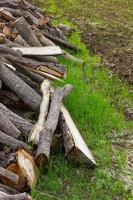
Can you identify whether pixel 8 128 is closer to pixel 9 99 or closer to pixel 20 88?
pixel 9 99

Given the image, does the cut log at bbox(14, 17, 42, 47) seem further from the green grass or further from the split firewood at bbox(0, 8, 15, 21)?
the split firewood at bbox(0, 8, 15, 21)

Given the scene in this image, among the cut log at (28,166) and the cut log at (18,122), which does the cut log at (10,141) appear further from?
the cut log at (18,122)

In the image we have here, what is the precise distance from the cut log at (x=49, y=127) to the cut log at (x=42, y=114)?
74mm

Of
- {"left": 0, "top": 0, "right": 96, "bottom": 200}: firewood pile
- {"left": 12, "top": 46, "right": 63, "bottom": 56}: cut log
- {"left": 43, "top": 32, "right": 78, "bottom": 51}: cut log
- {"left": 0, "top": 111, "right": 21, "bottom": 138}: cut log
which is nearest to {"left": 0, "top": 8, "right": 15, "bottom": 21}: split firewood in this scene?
{"left": 0, "top": 0, "right": 96, "bottom": 200}: firewood pile

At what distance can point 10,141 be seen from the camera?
6.83 metres

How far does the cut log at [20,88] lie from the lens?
7.89m

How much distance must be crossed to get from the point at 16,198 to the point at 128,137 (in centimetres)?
314

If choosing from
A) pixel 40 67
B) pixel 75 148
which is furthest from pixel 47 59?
pixel 75 148

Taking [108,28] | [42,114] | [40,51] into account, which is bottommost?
[108,28]

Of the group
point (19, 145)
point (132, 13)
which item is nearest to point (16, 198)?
point (19, 145)

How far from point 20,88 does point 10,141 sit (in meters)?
1.28

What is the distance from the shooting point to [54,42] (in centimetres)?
1266

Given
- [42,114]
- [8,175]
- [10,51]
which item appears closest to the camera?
[8,175]

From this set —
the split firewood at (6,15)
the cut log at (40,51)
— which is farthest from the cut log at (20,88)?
the split firewood at (6,15)
